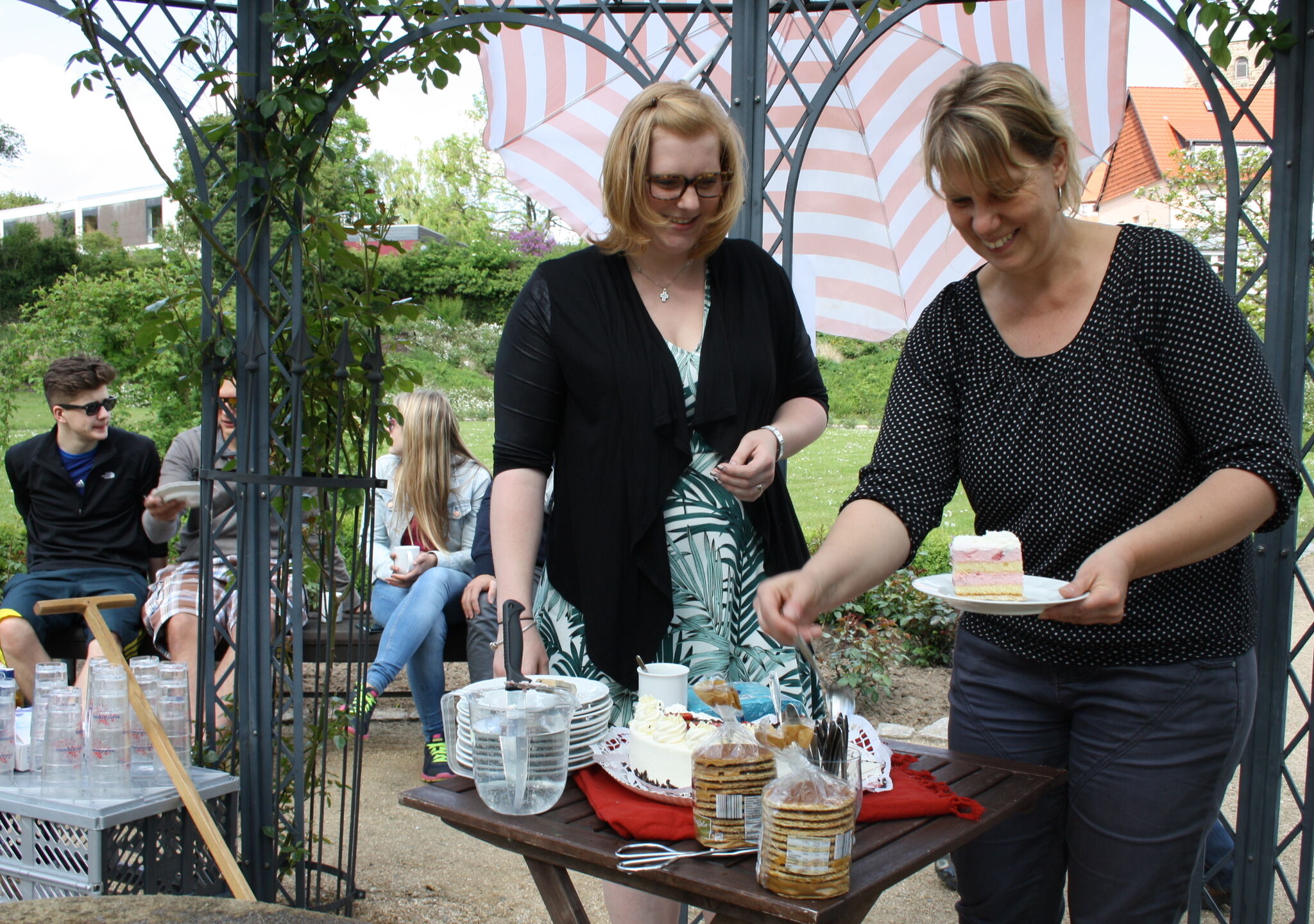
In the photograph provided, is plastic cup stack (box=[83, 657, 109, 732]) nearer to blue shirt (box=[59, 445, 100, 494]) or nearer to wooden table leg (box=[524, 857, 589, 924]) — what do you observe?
wooden table leg (box=[524, 857, 589, 924])

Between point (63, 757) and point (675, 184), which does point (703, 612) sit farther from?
point (63, 757)

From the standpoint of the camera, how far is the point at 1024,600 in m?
1.43

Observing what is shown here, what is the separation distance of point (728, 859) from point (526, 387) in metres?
0.95

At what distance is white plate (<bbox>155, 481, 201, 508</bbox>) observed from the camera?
4113mm

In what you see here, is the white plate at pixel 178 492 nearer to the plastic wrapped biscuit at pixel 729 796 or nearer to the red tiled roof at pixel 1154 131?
the plastic wrapped biscuit at pixel 729 796

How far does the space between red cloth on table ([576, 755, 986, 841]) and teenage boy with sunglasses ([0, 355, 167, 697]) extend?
3721 millimetres

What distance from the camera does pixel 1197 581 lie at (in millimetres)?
1580

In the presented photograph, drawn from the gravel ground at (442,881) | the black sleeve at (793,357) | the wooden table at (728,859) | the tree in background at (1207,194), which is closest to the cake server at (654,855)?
the wooden table at (728,859)

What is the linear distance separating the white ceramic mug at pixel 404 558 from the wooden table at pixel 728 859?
11.2 feet

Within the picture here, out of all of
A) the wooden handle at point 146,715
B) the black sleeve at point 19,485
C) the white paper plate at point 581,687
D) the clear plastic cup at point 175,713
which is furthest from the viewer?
the black sleeve at point 19,485

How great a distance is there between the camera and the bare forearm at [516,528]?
190 centimetres

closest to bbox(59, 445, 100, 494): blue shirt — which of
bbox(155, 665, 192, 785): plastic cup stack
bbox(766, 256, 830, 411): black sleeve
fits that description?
bbox(155, 665, 192, 785): plastic cup stack

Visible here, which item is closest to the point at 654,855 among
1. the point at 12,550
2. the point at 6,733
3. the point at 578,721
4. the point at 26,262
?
the point at 578,721

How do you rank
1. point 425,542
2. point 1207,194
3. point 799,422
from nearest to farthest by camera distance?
point 799,422, point 425,542, point 1207,194
